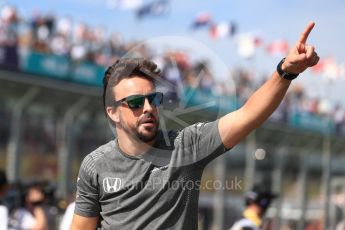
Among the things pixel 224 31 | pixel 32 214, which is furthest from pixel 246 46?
pixel 32 214

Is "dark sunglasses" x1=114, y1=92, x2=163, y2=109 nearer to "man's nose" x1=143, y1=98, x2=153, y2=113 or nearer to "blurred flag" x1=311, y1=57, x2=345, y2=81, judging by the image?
"man's nose" x1=143, y1=98, x2=153, y2=113

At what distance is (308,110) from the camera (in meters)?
28.5

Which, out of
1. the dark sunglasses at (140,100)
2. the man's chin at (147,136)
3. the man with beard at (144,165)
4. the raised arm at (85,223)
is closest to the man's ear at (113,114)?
the man with beard at (144,165)

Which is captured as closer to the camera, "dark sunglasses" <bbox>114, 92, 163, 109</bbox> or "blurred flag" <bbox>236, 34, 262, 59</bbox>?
"dark sunglasses" <bbox>114, 92, 163, 109</bbox>

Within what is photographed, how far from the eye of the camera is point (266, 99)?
10.6 feet

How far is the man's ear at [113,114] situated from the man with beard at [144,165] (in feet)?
0.12

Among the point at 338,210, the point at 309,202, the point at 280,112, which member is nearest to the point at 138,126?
the point at 338,210

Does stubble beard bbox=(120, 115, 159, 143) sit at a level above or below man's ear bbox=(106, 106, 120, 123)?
below

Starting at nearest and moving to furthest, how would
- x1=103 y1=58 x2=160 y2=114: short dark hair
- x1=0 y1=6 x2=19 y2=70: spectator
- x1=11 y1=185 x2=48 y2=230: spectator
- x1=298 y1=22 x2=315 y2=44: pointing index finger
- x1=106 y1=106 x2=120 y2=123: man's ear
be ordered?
1. x1=298 y1=22 x2=315 y2=44: pointing index finger
2. x1=103 y1=58 x2=160 y2=114: short dark hair
3. x1=106 y1=106 x2=120 y2=123: man's ear
4. x1=11 y1=185 x2=48 y2=230: spectator
5. x1=0 y1=6 x2=19 y2=70: spectator

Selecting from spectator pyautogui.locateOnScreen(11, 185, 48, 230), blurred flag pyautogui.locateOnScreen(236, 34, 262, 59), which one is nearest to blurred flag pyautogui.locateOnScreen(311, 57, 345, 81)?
blurred flag pyautogui.locateOnScreen(236, 34, 262, 59)

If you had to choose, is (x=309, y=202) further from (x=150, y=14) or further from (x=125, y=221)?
(x=125, y=221)

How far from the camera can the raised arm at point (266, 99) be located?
3.09 metres

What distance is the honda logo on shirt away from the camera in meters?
3.60

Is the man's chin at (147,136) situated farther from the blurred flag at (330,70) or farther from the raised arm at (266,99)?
the blurred flag at (330,70)
